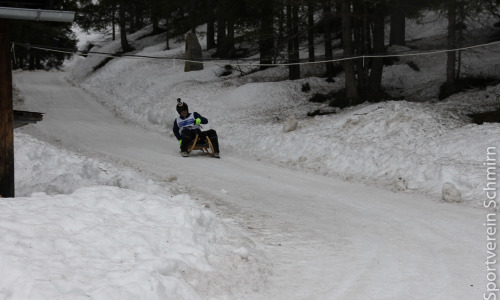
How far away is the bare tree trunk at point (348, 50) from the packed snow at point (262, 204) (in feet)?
2.71

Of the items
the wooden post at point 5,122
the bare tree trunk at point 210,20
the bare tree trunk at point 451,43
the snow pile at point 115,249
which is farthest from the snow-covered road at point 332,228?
the bare tree trunk at point 210,20

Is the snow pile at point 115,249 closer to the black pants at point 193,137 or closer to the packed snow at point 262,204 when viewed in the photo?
the packed snow at point 262,204

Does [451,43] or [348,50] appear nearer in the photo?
[451,43]

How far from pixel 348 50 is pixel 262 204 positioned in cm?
903

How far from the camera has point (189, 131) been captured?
13.0 metres

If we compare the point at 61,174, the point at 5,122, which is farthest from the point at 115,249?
the point at 61,174

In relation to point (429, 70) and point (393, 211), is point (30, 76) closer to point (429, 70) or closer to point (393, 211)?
point (429, 70)

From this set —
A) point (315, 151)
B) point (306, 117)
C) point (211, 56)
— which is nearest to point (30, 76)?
point (211, 56)

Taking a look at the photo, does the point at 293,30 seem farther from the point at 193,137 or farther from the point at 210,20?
the point at 210,20

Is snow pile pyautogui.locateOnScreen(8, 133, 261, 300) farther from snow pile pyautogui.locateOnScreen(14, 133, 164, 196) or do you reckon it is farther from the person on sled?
the person on sled

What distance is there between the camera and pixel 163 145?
47.6ft

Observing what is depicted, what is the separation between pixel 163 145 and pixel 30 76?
23.2 m

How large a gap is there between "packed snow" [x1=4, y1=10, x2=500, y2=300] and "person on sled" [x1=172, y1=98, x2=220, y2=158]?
0.47 m

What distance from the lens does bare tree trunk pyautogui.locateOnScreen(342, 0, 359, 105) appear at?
15.2m
